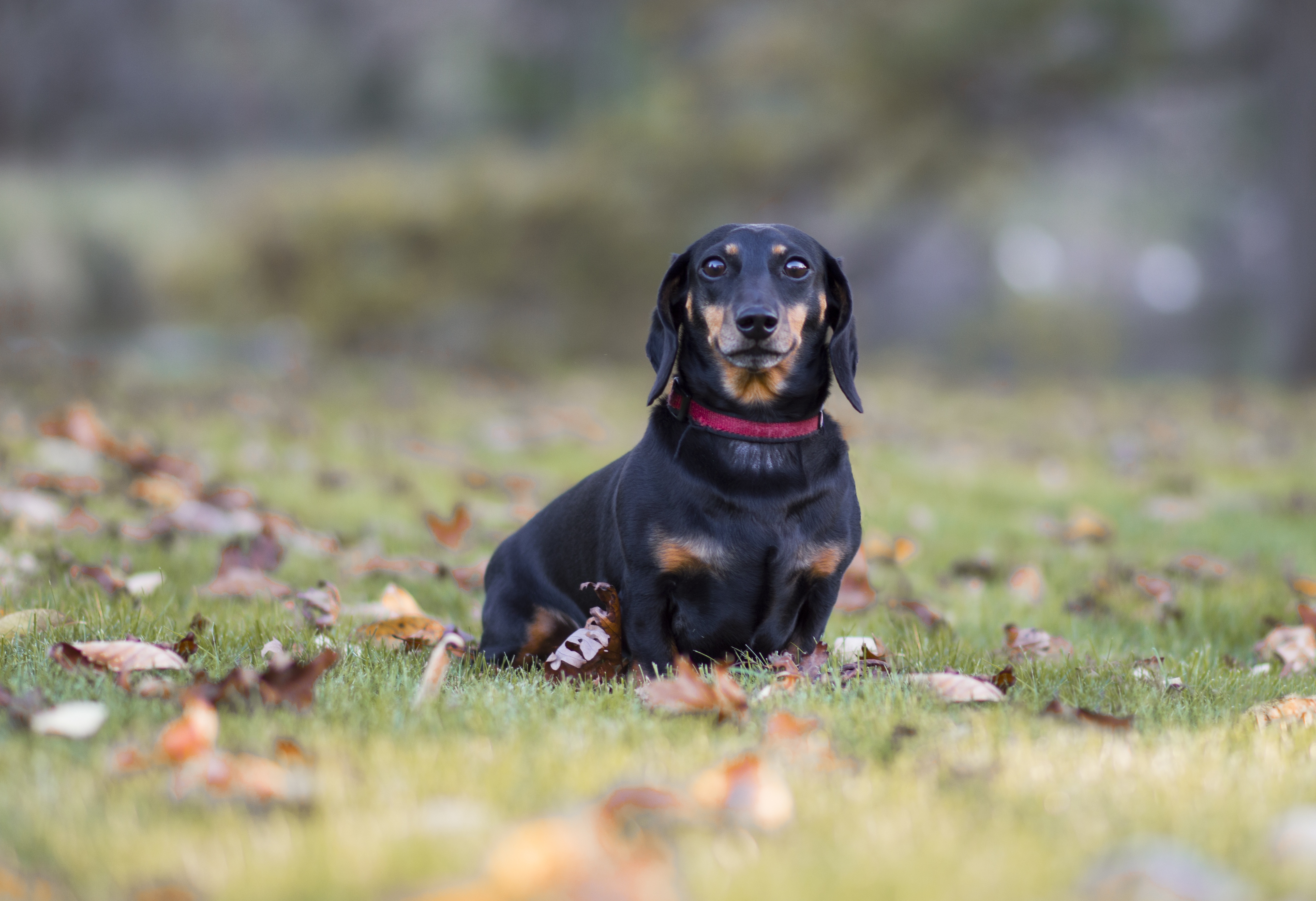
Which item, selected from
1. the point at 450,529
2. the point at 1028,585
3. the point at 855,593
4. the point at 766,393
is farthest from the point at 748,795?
the point at 450,529

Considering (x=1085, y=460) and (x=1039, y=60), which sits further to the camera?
(x=1039, y=60)

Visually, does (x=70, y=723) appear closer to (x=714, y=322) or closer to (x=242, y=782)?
(x=242, y=782)

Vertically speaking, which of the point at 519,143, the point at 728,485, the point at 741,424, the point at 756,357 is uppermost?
the point at 519,143

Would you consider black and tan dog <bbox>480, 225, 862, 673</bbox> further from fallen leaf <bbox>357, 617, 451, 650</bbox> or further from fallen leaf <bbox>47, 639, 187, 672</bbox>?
fallen leaf <bbox>47, 639, 187, 672</bbox>

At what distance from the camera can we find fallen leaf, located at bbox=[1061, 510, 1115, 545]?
467cm

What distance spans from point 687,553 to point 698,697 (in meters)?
0.44

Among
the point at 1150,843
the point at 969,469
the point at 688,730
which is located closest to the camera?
the point at 1150,843

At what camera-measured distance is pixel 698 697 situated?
2143mm

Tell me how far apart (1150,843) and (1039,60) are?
11008 millimetres

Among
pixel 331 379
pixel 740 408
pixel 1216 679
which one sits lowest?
pixel 331 379

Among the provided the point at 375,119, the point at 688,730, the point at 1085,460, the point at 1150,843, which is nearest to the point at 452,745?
the point at 688,730

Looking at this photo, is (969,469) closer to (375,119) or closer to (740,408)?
(740,408)

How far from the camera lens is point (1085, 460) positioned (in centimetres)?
695

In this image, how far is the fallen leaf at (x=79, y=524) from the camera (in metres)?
3.81
